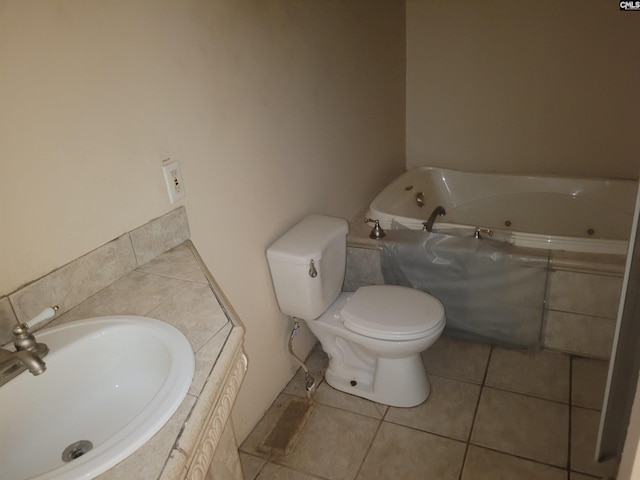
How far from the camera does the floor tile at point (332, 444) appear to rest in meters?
1.69

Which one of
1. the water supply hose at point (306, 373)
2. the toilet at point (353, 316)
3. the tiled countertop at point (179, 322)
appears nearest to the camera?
the tiled countertop at point (179, 322)

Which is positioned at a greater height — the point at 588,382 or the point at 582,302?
the point at 582,302

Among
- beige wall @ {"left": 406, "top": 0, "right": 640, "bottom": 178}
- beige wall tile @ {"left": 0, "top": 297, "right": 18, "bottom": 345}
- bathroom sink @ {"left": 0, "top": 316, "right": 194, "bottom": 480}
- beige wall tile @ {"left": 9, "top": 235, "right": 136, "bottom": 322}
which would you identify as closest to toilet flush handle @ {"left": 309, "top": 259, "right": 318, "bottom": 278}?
beige wall tile @ {"left": 9, "top": 235, "right": 136, "bottom": 322}

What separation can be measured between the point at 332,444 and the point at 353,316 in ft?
1.61

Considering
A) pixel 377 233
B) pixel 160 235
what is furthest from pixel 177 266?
pixel 377 233

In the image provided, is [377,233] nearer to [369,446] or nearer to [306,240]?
[306,240]

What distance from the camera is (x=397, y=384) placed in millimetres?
1903

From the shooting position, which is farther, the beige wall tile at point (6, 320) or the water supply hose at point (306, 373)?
the water supply hose at point (306, 373)

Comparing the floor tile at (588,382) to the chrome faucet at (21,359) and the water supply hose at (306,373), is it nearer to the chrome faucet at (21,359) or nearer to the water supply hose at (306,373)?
the water supply hose at (306,373)

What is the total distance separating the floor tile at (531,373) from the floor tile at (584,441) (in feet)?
0.31

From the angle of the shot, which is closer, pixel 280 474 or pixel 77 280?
pixel 77 280

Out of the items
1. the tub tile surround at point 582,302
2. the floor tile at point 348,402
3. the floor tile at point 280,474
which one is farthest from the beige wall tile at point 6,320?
the tub tile surround at point 582,302

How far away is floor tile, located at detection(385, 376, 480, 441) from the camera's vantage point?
5.90 ft

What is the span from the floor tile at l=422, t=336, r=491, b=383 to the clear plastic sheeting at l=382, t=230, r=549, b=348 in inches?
2.0
